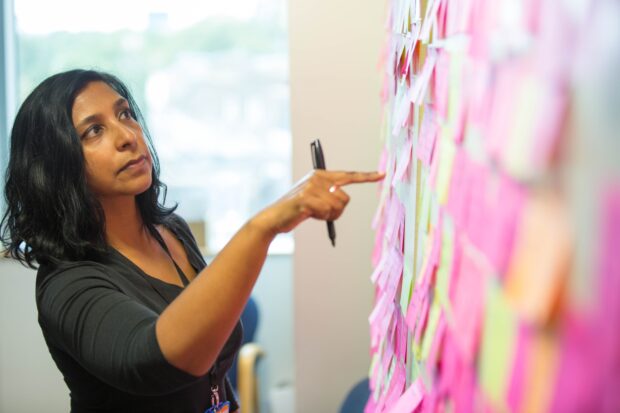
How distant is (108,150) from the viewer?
126 centimetres

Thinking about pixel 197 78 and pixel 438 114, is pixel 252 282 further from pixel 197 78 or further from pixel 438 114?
pixel 197 78

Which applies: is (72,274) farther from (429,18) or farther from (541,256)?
(541,256)

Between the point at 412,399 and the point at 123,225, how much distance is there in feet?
2.26

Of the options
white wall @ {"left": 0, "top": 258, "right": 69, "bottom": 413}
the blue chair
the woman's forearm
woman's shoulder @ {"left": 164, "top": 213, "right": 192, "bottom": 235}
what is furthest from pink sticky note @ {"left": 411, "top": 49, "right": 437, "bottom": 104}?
white wall @ {"left": 0, "top": 258, "right": 69, "bottom": 413}

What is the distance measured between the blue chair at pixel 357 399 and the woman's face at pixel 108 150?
3.29ft

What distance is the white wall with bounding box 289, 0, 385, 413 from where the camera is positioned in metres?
2.19

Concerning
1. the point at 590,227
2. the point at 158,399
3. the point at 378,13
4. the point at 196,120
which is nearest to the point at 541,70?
the point at 590,227

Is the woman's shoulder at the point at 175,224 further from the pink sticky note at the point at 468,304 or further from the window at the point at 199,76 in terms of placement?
the window at the point at 199,76

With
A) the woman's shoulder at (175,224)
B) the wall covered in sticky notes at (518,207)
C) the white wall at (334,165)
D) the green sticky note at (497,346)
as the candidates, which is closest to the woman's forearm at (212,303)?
the wall covered in sticky notes at (518,207)

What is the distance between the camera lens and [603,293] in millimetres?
356

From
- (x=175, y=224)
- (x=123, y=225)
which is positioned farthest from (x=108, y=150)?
(x=175, y=224)

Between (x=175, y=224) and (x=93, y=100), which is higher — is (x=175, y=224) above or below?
below

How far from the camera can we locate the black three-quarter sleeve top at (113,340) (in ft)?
3.05

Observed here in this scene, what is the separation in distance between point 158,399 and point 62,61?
93.9 inches
